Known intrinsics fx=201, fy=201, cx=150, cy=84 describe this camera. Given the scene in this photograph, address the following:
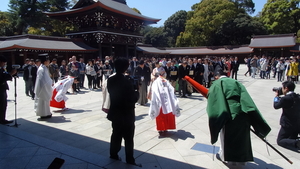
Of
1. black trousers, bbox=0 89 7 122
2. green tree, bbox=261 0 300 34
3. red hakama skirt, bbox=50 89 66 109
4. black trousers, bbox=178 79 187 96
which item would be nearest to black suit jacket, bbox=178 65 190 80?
black trousers, bbox=178 79 187 96

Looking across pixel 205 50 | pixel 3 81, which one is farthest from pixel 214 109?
pixel 205 50

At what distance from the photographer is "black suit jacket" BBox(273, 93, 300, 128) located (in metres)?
3.55

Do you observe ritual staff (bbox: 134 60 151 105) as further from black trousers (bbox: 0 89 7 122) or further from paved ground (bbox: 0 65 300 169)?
black trousers (bbox: 0 89 7 122)

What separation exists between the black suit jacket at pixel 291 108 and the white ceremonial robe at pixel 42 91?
17.1ft

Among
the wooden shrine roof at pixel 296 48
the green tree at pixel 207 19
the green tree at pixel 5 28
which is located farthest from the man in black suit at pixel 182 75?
the green tree at pixel 5 28

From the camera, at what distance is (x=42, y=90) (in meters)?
5.17

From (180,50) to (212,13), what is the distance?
26.1ft

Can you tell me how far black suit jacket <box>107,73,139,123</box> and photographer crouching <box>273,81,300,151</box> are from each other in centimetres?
271

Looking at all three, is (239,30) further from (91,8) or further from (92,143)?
(92,143)

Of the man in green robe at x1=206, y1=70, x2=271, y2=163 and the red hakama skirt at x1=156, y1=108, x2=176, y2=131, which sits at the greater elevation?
the man in green robe at x1=206, y1=70, x2=271, y2=163

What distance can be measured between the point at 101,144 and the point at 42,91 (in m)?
2.46

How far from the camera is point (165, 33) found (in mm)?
43656

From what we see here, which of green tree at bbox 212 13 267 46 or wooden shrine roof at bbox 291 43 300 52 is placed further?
green tree at bbox 212 13 267 46

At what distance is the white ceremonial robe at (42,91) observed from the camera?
17.0ft
